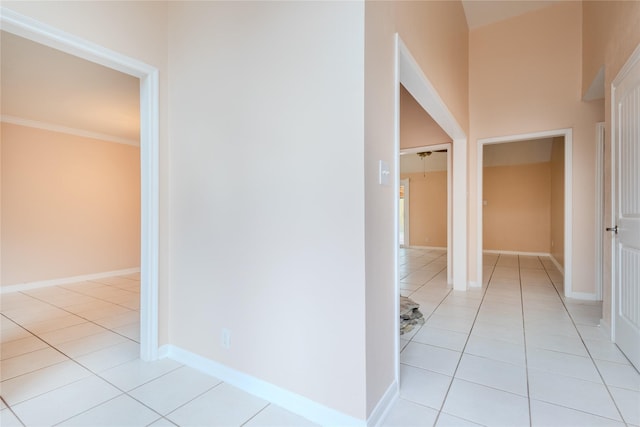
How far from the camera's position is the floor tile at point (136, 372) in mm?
1899

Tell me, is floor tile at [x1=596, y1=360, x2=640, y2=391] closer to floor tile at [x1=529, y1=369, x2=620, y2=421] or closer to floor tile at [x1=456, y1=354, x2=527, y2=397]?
floor tile at [x1=529, y1=369, x2=620, y2=421]

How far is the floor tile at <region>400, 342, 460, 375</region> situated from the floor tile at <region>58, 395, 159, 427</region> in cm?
167

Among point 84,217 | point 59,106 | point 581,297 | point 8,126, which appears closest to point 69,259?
point 84,217

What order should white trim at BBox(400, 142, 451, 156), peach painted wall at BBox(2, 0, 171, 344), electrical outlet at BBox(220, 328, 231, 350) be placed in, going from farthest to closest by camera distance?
white trim at BBox(400, 142, 451, 156)
electrical outlet at BBox(220, 328, 231, 350)
peach painted wall at BBox(2, 0, 171, 344)

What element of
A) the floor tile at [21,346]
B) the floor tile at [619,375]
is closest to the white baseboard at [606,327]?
the floor tile at [619,375]

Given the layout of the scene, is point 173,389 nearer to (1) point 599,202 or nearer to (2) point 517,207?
(1) point 599,202

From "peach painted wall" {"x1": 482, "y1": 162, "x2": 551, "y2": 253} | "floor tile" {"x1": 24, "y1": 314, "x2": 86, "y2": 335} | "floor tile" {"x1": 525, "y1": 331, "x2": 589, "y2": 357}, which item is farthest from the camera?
"peach painted wall" {"x1": 482, "y1": 162, "x2": 551, "y2": 253}

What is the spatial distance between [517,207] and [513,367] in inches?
256

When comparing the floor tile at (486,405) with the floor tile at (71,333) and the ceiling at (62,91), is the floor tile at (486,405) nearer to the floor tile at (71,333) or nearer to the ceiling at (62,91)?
the floor tile at (71,333)

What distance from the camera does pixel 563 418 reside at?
152 cm

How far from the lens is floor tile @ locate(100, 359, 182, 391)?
1.90m

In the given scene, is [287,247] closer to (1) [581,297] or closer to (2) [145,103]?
(2) [145,103]

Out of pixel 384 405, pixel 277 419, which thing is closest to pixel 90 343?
pixel 277 419

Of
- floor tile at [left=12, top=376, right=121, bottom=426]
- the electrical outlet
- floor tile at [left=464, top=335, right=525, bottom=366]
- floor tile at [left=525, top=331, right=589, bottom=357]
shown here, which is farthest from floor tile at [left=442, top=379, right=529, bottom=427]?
floor tile at [left=12, top=376, right=121, bottom=426]
